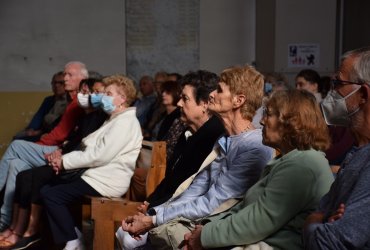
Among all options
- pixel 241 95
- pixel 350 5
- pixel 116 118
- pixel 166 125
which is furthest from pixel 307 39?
pixel 241 95

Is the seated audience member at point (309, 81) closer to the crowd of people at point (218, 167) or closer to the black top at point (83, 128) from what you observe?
the crowd of people at point (218, 167)

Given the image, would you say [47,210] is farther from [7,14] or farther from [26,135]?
[7,14]

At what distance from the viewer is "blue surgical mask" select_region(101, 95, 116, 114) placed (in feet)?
16.0

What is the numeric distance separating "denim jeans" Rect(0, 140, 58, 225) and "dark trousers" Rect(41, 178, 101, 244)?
2.99ft

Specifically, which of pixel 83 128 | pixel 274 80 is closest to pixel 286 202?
pixel 83 128

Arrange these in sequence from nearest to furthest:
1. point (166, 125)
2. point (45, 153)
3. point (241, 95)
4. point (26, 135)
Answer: point (241, 95), point (166, 125), point (45, 153), point (26, 135)

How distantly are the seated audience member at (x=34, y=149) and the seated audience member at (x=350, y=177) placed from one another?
12.0 feet

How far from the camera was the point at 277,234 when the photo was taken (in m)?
2.54

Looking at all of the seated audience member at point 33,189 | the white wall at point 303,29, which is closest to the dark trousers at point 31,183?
the seated audience member at point 33,189

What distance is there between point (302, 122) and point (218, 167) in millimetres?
719

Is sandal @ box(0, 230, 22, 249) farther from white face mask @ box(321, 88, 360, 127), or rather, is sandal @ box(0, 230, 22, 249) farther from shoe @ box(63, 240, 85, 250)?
white face mask @ box(321, 88, 360, 127)

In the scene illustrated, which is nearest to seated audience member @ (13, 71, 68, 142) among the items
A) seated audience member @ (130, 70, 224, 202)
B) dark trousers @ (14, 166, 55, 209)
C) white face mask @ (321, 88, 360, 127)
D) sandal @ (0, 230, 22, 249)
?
dark trousers @ (14, 166, 55, 209)

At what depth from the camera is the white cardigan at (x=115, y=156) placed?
4.64 metres

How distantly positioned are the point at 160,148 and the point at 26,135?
3.28 metres
